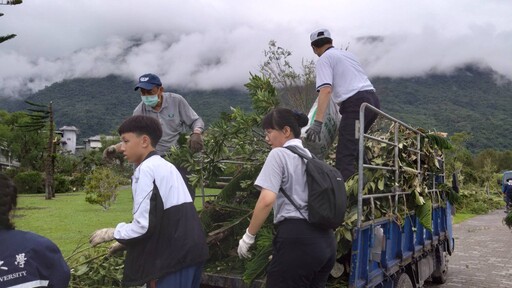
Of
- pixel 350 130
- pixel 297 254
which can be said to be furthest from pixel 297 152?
pixel 350 130

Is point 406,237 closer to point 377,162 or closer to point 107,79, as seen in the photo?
point 377,162

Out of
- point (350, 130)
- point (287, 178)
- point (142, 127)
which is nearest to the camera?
point (142, 127)

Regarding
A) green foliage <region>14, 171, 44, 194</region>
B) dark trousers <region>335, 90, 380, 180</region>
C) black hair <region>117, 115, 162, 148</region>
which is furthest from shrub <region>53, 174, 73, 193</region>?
black hair <region>117, 115, 162, 148</region>

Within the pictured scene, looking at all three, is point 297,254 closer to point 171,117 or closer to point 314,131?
point 314,131

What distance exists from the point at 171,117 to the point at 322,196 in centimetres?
257

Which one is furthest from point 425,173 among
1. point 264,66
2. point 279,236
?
point 264,66

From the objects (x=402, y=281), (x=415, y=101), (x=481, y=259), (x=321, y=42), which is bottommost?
(x=481, y=259)

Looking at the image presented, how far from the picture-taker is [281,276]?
9.37ft

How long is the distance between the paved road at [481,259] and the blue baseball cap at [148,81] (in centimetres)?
541

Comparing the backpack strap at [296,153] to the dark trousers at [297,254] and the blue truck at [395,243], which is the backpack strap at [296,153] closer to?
the dark trousers at [297,254]

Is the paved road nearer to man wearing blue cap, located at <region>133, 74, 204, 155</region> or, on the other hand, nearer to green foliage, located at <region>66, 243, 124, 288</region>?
man wearing blue cap, located at <region>133, 74, 204, 155</region>

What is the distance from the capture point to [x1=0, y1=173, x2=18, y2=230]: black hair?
83.6 inches

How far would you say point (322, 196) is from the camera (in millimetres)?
2848

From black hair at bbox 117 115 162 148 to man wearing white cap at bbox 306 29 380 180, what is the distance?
1623 mm
